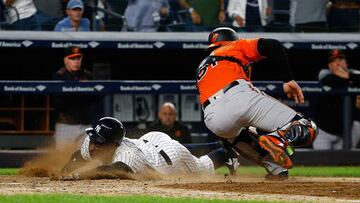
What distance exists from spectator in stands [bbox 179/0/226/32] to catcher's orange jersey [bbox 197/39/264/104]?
5139 mm

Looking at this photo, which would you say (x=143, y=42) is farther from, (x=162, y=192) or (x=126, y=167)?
(x=162, y=192)

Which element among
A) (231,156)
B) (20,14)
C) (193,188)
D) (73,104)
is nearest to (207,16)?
(73,104)

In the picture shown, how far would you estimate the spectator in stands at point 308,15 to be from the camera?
45.3 ft

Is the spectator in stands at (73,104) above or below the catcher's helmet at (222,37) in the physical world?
below

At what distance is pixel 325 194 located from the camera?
6.75m

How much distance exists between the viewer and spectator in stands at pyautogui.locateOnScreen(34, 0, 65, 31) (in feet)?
42.8

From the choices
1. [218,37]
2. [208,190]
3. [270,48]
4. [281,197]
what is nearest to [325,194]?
[281,197]

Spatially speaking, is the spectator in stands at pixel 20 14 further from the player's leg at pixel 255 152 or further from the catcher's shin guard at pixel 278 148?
the catcher's shin guard at pixel 278 148

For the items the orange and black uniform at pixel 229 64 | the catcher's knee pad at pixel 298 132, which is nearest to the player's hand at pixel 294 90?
the catcher's knee pad at pixel 298 132

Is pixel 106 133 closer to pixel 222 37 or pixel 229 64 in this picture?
pixel 229 64

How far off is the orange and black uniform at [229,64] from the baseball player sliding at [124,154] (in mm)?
613

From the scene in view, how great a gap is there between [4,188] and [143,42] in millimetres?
5854

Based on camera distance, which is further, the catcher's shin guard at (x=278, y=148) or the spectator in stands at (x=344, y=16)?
the spectator in stands at (x=344, y=16)

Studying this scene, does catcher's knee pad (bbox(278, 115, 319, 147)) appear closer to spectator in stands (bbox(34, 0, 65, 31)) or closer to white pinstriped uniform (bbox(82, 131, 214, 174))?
white pinstriped uniform (bbox(82, 131, 214, 174))
